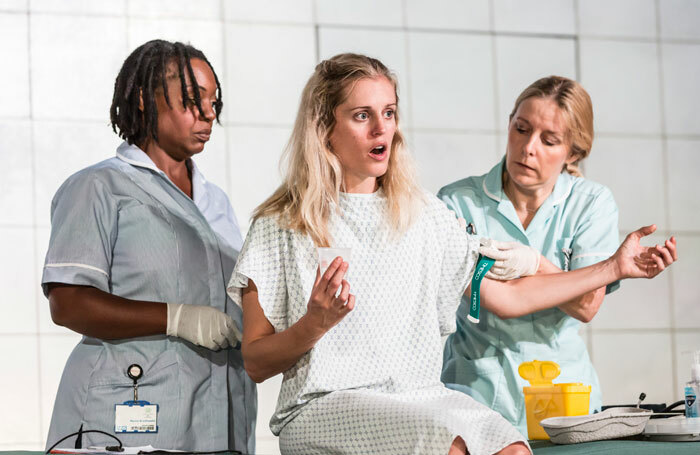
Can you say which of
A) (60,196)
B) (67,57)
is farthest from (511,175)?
(67,57)

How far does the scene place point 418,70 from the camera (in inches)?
160

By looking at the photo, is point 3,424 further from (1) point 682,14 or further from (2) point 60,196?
(1) point 682,14

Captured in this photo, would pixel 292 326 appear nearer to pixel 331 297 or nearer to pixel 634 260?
pixel 331 297

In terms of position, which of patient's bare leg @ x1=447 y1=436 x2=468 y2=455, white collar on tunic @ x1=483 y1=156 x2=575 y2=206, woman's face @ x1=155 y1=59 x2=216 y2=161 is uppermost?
woman's face @ x1=155 y1=59 x2=216 y2=161

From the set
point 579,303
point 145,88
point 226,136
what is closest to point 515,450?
point 579,303

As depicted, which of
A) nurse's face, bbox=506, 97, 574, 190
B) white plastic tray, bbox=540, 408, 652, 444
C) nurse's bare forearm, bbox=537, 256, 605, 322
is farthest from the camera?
nurse's face, bbox=506, 97, 574, 190

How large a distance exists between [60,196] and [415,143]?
6.53ft

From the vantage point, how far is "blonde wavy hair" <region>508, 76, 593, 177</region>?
256cm

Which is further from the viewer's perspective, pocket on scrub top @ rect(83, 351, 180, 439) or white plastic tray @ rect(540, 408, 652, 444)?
pocket on scrub top @ rect(83, 351, 180, 439)

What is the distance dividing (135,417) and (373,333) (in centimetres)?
70

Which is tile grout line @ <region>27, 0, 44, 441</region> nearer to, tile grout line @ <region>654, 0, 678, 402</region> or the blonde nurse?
the blonde nurse

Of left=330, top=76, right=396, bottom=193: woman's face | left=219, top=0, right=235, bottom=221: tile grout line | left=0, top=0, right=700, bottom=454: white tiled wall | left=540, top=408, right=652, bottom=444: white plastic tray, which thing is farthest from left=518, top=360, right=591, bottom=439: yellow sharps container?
left=219, top=0, right=235, bottom=221: tile grout line

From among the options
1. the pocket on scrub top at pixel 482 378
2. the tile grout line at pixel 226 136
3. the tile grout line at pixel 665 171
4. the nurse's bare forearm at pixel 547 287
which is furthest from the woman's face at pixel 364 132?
the tile grout line at pixel 665 171

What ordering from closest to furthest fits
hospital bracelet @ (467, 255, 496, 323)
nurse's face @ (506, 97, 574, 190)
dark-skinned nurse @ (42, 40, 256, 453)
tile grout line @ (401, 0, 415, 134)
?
hospital bracelet @ (467, 255, 496, 323), dark-skinned nurse @ (42, 40, 256, 453), nurse's face @ (506, 97, 574, 190), tile grout line @ (401, 0, 415, 134)
